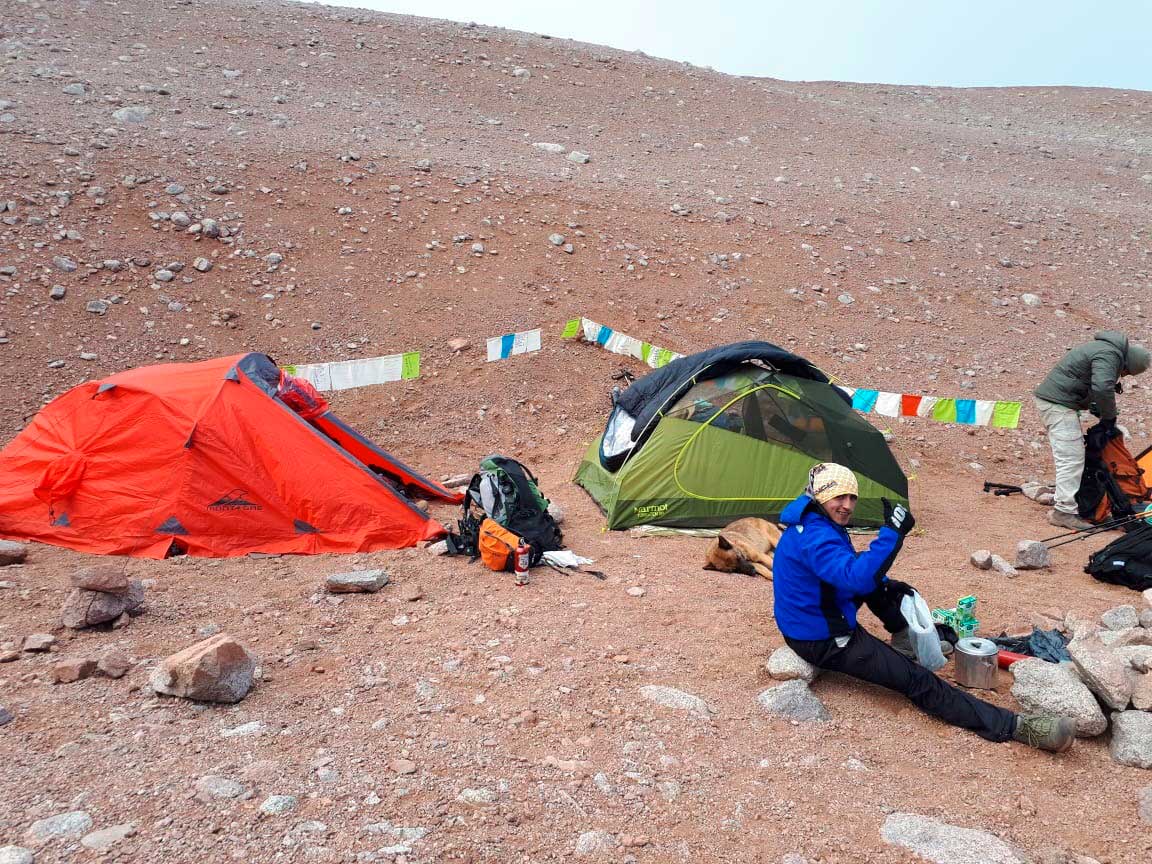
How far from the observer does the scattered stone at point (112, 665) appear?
434 centimetres

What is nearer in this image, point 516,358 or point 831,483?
point 831,483

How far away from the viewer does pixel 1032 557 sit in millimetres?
7094

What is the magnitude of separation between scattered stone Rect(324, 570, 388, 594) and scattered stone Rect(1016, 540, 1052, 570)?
5248mm

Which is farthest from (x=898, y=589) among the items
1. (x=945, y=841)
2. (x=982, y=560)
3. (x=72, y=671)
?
(x=72, y=671)

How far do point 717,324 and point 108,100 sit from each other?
11.6 metres

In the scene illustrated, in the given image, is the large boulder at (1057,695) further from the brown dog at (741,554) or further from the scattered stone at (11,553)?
the scattered stone at (11,553)

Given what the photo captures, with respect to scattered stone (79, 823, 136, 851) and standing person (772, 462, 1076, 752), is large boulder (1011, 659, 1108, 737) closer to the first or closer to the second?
standing person (772, 462, 1076, 752)

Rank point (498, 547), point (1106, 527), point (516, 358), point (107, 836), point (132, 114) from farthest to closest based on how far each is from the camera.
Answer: point (132, 114)
point (516, 358)
point (1106, 527)
point (498, 547)
point (107, 836)

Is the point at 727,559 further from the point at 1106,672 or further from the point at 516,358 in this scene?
the point at 516,358

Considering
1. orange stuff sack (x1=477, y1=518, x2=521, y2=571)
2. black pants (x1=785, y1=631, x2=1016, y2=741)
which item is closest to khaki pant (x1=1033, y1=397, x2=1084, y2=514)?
black pants (x1=785, y1=631, x2=1016, y2=741)

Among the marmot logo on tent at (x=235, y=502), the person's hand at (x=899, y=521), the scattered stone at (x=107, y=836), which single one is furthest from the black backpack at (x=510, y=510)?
the scattered stone at (x=107, y=836)

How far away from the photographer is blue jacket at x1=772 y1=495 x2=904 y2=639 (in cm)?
436

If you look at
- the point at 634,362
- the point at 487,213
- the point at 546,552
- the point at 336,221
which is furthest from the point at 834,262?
the point at 546,552

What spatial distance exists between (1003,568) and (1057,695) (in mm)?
2841
